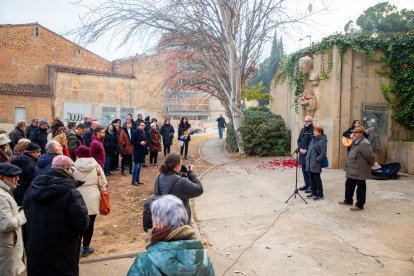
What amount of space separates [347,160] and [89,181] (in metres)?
5.43

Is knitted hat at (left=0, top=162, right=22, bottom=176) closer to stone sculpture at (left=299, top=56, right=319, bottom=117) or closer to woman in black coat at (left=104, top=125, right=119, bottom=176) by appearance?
woman in black coat at (left=104, top=125, right=119, bottom=176)

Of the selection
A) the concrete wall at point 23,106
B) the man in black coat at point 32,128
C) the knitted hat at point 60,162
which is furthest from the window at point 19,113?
the knitted hat at point 60,162

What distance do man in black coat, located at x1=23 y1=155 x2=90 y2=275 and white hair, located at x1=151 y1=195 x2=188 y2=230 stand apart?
5.63 feet

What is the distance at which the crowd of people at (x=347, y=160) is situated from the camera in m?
7.56

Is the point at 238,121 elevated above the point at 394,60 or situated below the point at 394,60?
below

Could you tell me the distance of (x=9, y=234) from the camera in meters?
3.91

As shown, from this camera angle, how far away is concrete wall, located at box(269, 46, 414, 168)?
489 inches

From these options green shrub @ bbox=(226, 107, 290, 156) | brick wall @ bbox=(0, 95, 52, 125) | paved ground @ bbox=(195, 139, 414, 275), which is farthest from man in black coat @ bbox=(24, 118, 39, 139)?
brick wall @ bbox=(0, 95, 52, 125)

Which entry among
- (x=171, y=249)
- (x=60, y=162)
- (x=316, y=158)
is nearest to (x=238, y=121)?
(x=316, y=158)

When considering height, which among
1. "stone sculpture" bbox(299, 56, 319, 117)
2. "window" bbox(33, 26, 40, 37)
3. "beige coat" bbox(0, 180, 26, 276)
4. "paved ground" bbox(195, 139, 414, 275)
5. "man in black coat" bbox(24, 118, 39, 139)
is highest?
"window" bbox(33, 26, 40, 37)

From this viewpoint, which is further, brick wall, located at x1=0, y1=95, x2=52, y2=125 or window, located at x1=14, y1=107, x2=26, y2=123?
window, located at x1=14, y1=107, x2=26, y2=123

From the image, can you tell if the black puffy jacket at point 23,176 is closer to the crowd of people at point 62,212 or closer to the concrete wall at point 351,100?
the crowd of people at point 62,212

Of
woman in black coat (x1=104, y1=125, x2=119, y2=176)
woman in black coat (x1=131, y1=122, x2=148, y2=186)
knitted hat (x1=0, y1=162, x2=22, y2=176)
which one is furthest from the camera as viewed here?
woman in black coat (x1=104, y1=125, x2=119, y2=176)

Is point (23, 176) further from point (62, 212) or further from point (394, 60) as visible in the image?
point (394, 60)
